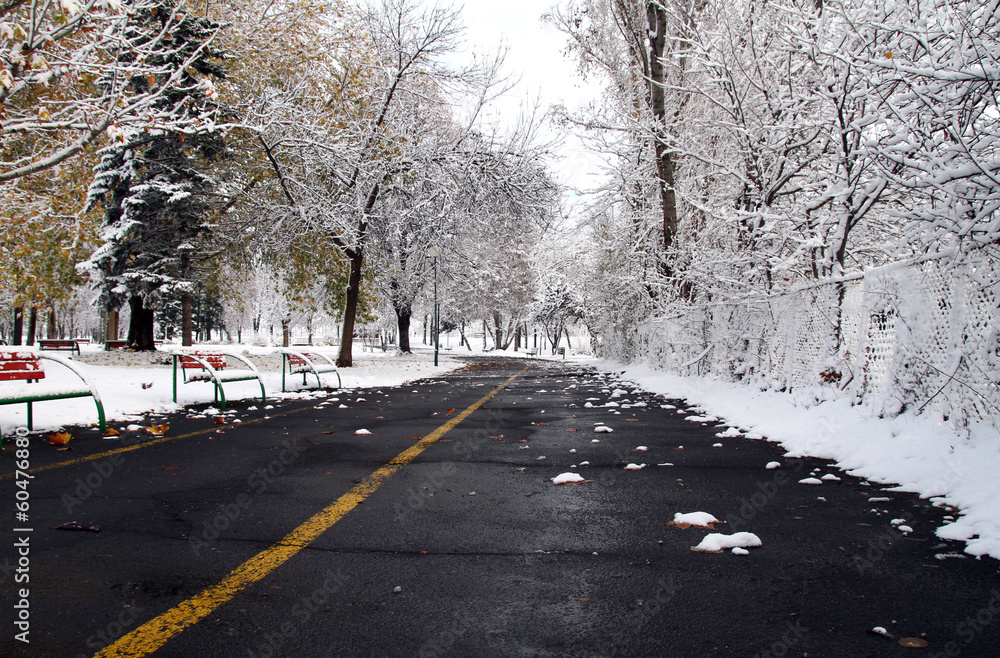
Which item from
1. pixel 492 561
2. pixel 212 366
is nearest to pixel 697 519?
pixel 492 561

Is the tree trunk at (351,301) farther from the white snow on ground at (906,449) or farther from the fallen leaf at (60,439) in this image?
the white snow on ground at (906,449)

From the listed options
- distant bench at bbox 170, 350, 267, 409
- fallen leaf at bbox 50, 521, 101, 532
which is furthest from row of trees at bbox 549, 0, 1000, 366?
distant bench at bbox 170, 350, 267, 409

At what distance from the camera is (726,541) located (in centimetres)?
340

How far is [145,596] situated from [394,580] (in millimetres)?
1030

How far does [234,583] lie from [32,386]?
5394 millimetres

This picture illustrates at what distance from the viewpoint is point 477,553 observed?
10.7 ft

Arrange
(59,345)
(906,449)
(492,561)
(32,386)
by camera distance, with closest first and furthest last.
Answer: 1. (492,561)
2. (906,449)
3. (32,386)
4. (59,345)

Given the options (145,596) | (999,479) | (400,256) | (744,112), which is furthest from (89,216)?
(999,479)

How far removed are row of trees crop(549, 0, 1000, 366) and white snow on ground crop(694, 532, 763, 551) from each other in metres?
3.07

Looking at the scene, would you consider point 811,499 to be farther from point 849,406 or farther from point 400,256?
point 400,256

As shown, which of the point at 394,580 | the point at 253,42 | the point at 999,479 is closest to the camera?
the point at 394,580

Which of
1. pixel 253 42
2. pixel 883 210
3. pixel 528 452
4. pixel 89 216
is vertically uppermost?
pixel 253 42

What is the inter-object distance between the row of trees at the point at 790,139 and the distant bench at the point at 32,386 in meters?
8.06

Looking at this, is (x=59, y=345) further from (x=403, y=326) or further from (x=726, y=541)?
(x=726, y=541)
